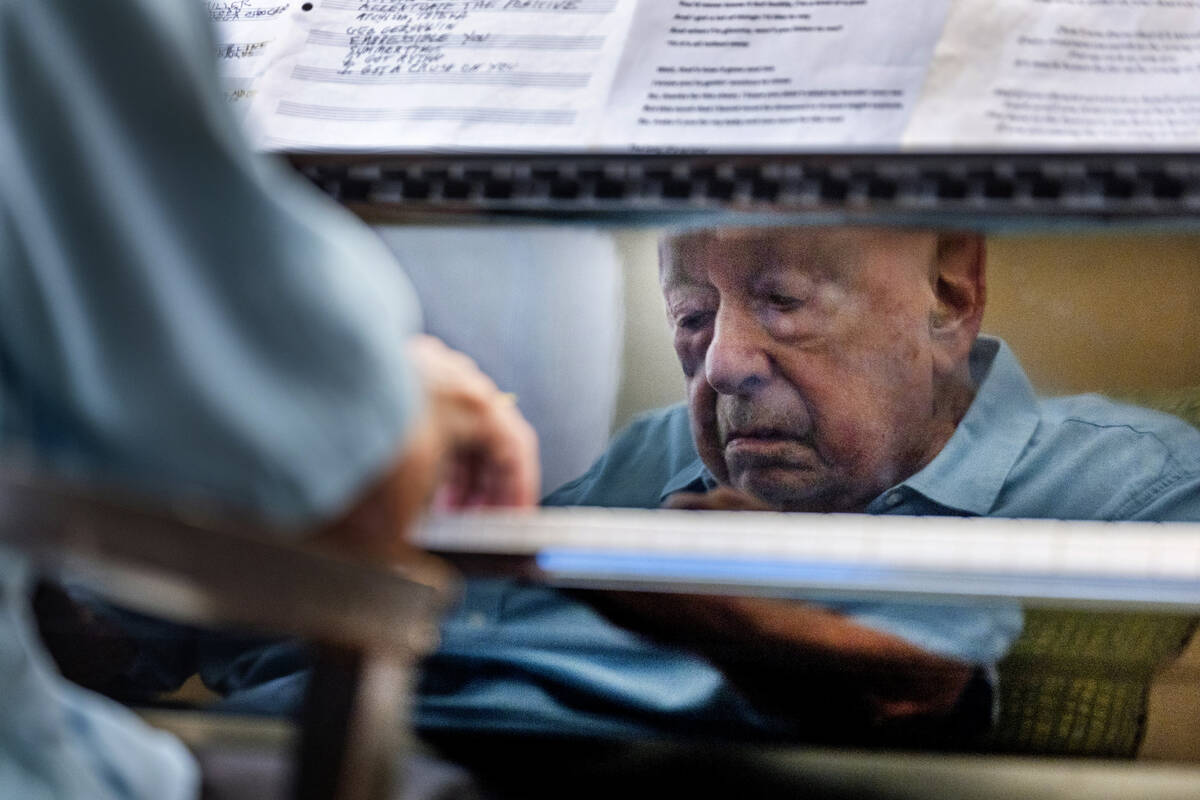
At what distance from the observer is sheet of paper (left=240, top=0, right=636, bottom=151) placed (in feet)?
2.79

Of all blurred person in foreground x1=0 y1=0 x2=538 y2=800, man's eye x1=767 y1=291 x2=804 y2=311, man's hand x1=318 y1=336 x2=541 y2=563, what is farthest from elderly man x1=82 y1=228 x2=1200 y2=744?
blurred person in foreground x1=0 y1=0 x2=538 y2=800

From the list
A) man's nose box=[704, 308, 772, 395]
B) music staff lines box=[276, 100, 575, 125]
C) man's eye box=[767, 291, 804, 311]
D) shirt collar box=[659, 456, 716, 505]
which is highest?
music staff lines box=[276, 100, 575, 125]

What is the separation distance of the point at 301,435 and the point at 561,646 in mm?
573

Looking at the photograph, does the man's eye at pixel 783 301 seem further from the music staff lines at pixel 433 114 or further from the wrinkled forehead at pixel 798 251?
the music staff lines at pixel 433 114

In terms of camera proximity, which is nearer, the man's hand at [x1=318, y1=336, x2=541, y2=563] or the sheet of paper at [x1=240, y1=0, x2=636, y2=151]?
the man's hand at [x1=318, y1=336, x2=541, y2=563]

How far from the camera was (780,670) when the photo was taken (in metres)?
0.87

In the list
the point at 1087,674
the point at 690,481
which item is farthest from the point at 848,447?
the point at 1087,674

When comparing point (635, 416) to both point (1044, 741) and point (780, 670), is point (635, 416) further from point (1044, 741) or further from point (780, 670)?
point (1044, 741)

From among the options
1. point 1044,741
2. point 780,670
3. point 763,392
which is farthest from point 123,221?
point 1044,741

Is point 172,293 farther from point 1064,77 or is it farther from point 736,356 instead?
point 1064,77

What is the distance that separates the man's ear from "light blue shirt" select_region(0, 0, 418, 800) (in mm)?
520

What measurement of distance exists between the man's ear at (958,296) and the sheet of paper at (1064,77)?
2.9 inches

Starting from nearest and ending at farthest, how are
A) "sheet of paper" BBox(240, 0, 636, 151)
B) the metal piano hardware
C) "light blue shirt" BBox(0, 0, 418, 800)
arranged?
"light blue shirt" BBox(0, 0, 418, 800) → the metal piano hardware → "sheet of paper" BBox(240, 0, 636, 151)

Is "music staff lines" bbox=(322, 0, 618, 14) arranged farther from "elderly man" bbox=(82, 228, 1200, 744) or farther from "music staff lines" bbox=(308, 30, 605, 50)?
"elderly man" bbox=(82, 228, 1200, 744)
